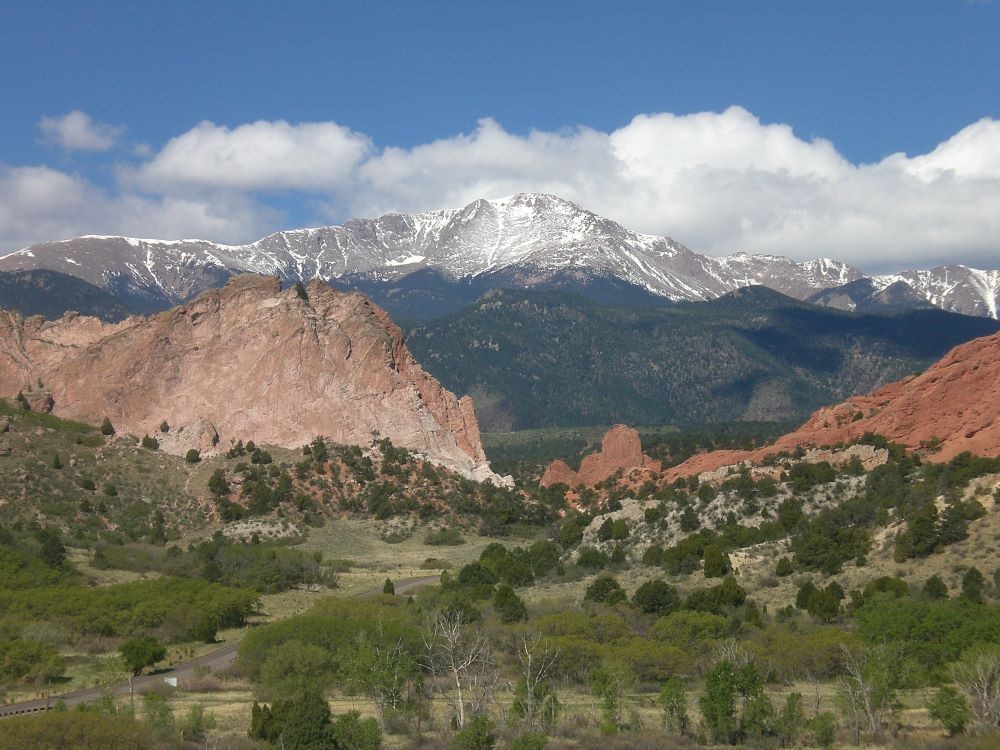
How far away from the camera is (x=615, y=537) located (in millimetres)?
73312

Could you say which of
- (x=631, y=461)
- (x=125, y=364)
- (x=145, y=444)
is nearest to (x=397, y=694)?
(x=145, y=444)

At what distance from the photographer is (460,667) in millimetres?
36531

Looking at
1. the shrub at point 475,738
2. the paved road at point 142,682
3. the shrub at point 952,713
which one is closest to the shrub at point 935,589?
the shrub at point 952,713

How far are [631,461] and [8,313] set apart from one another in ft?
213

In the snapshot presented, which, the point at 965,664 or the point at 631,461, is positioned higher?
the point at 631,461

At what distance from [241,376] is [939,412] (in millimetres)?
60133

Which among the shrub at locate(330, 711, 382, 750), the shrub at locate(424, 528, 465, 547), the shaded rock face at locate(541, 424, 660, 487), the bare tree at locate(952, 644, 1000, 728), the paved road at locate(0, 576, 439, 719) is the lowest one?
the bare tree at locate(952, 644, 1000, 728)

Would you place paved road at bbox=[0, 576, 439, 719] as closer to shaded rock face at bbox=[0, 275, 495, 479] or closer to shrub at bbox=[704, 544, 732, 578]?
shrub at bbox=[704, 544, 732, 578]

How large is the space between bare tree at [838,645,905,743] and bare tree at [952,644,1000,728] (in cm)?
181

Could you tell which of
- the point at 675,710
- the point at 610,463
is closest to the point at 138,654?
the point at 675,710

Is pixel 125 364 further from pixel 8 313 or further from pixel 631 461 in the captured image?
pixel 631 461

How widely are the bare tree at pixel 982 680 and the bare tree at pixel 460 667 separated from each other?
1456 cm

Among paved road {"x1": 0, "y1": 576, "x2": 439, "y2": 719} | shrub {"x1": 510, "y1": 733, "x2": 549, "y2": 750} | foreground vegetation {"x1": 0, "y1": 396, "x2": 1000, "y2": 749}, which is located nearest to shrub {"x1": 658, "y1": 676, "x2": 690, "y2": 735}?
foreground vegetation {"x1": 0, "y1": 396, "x2": 1000, "y2": 749}

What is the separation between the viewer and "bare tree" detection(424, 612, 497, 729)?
3533 centimetres
